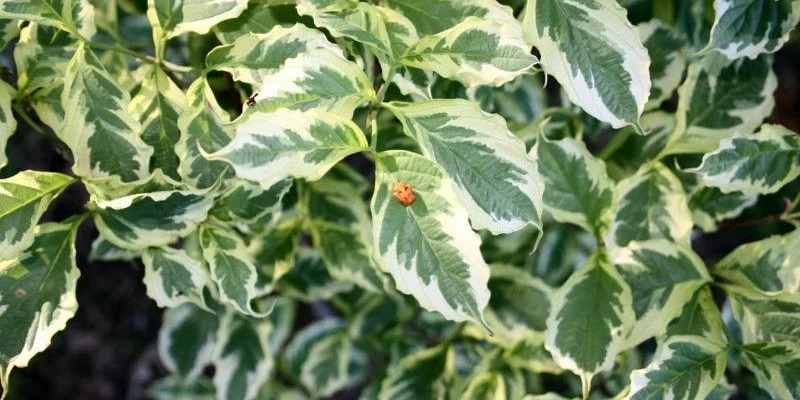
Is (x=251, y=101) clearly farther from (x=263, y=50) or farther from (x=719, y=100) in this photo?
(x=719, y=100)

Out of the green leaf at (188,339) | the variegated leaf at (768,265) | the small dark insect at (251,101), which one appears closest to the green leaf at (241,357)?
the green leaf at (188,339)

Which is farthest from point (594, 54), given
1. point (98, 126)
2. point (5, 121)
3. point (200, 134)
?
point (5, 121)

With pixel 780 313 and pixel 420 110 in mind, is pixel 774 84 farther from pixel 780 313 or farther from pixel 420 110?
pixel 420 110

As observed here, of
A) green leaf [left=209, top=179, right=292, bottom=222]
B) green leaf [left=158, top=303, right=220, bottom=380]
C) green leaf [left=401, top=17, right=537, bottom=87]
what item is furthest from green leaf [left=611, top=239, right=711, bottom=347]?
green leaf [left=158, top=303, right=220, bottom=380]

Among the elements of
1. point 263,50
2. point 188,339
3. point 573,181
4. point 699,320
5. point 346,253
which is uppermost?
point 263,50

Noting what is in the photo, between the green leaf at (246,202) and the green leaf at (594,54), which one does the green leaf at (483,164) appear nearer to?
the green leaf at (594,54)

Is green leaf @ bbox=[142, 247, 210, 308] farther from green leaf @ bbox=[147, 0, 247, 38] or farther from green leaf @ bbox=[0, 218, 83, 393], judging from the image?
green leaf @ bbox=[147, 0, 247, 38]
